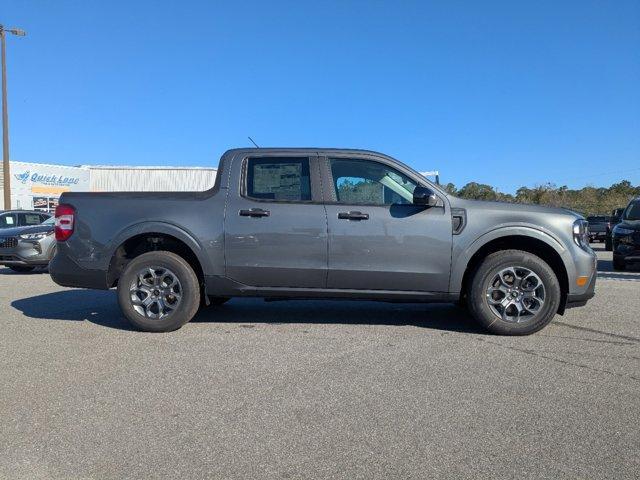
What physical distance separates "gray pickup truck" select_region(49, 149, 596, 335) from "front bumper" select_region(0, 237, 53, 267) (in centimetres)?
617

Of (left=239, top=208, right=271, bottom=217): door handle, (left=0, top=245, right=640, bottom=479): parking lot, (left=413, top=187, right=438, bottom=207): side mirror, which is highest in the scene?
(left=413, top=187, right=438, bottom=207): side mirror

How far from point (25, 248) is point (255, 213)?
7902 millimetres

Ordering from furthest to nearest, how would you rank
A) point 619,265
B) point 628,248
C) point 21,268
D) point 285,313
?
point 619,265 < point 21,268 < point 628,248 < point 285,313

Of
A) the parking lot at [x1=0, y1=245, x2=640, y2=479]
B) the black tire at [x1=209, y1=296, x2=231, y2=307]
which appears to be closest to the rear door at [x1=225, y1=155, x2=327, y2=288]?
the parking lot at [x1=0, y1=245, x2=640, y2=479]

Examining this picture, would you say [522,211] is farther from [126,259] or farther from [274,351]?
[126,259]

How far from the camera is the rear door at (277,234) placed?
200 inches

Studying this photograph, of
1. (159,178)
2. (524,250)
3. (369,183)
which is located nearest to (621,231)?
(524,250)

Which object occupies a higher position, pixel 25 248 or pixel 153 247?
pixel 153 247

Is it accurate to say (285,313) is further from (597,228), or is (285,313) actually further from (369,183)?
(597,228)

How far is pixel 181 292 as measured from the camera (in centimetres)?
513

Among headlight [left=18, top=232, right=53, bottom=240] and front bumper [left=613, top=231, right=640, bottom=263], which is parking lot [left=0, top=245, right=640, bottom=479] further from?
front bumper [left=613, top=231, right=640, bottom=263]

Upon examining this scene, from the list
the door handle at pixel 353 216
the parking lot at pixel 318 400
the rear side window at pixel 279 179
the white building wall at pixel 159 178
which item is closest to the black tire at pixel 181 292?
the parking lot at pixel 318 400

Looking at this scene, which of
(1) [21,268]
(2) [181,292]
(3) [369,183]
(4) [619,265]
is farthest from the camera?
(4) [619,265]

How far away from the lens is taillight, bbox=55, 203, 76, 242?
5.30 m
